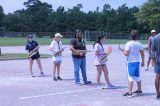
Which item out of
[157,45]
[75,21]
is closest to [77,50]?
[157,45]

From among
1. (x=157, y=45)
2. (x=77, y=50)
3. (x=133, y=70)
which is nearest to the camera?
(x=157, y=45)

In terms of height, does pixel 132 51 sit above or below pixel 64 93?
above

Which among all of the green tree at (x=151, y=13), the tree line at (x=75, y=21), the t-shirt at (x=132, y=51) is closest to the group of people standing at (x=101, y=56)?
the t-shirt at (x=132, y=51)

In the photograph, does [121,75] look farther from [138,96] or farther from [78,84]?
[138,96]

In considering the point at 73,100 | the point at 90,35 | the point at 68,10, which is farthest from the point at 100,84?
the point at 68,10

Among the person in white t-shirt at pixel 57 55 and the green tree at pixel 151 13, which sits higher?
the green tree at pixel 151 13

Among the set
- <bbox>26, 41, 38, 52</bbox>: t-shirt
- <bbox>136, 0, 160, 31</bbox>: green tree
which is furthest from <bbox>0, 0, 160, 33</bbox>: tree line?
<bbox>26, 41, 38, 52</bbox>: t-shirt

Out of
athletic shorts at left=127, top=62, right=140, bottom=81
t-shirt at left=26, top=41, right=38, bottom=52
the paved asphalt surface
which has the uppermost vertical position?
t-shirt at left=26, top=41, right=38, bottom=52

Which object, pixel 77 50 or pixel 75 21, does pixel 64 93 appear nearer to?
pixel 77 50

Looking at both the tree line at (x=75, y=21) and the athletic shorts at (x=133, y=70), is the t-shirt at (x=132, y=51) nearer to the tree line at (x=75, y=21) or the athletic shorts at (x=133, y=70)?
the athletic shorts at (x=133, y=70)

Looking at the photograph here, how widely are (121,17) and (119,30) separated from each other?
5.22 m

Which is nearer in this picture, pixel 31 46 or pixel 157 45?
pixel 157 45

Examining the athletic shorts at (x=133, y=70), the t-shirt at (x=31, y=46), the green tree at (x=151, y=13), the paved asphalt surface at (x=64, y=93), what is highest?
the green tree at (x=151, y=13)

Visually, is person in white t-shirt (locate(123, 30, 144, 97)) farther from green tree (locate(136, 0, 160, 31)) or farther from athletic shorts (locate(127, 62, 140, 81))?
green tree (locate(136, 0, 160, 31))
